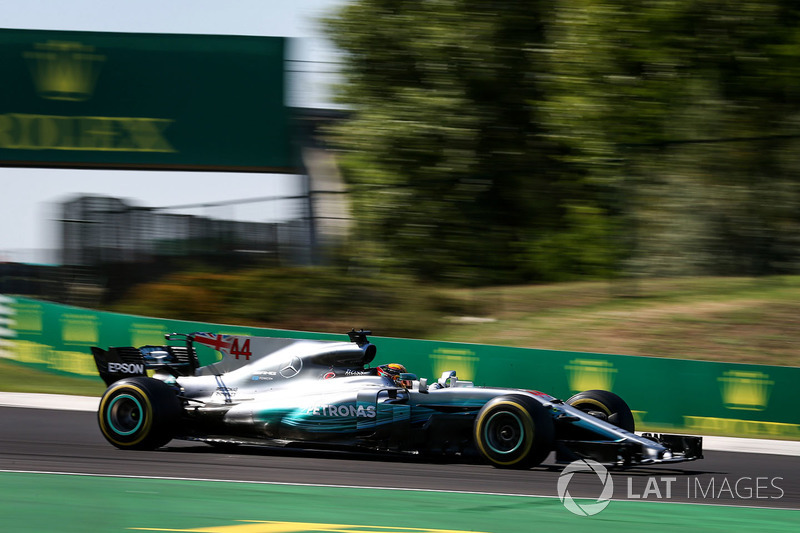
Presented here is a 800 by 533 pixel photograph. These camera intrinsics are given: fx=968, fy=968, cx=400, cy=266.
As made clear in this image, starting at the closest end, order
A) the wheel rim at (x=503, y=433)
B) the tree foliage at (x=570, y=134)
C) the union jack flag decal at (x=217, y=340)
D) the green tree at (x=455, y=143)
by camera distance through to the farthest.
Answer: the wheel rim at (x=503, y=433)
the union jack flag decal at (x=217, y=340)
the tree foliage at (x=570, y=134)
the green tree at (x=455, y=143)

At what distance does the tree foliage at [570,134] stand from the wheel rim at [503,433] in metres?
13.0

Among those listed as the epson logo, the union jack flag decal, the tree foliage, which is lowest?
the epson logo

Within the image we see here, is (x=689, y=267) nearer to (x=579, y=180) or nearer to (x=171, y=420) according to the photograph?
(x=579, y=180)

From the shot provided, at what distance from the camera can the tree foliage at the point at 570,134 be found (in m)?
21.2

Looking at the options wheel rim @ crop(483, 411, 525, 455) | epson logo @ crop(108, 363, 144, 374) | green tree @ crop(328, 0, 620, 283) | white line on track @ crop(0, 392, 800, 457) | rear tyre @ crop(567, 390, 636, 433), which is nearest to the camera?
wheel rim @ crop(483, 411, 525, 455)

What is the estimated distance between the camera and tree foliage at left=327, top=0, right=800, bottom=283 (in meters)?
21.2

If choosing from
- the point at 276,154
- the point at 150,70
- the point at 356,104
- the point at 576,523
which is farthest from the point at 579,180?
the point at 576,523

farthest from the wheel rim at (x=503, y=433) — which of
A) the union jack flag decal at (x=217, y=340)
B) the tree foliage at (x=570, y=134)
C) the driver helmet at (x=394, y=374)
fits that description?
the tree foliage at (x=570, y=134)

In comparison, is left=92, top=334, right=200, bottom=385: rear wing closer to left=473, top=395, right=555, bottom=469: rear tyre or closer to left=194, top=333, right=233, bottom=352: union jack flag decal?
left=194, top=333, right=233, bottom=352: union jack flag decal

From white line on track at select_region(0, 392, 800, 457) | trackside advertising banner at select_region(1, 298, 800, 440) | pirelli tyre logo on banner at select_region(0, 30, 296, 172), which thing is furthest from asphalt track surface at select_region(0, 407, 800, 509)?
pirelli tyre logo on banner at select_region(0, 30, 296, 172)

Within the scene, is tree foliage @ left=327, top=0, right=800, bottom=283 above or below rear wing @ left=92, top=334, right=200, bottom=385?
above

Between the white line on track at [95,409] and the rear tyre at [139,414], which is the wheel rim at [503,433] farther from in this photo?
the white line on track at [95,409]

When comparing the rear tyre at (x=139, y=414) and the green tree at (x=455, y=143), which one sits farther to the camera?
the green tree at (x=455, y=143)

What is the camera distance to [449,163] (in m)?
24.3
